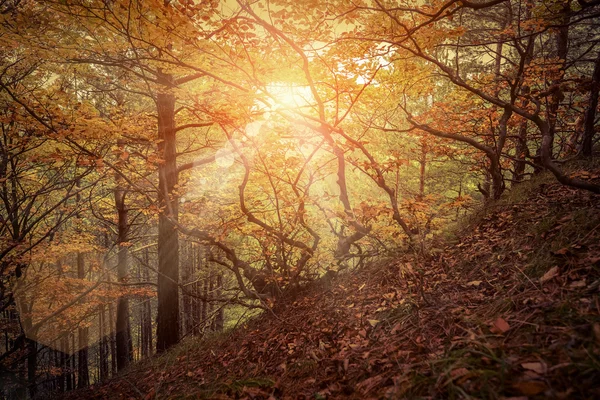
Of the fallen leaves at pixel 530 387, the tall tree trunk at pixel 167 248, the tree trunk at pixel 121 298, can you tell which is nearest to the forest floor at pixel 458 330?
the fallen leaves at pixel 530 387

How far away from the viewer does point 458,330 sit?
7.39ft

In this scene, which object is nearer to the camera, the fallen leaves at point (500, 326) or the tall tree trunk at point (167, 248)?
the fallen leaves at point (500, 326)

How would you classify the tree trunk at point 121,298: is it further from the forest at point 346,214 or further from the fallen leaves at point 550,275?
the fallen leaves at point 550,275

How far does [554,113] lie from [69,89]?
1313 centimetres

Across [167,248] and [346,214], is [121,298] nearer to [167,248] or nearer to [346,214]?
[167,248]

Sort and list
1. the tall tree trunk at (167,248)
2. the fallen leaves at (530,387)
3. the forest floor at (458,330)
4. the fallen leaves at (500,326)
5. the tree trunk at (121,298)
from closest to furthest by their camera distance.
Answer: the fallen leaves at (530,387)
the forest floor at (458,330)
the fallen leaves at (500,326)
the tall tree trunk at (167,248)
the tree trunk at (121,298)

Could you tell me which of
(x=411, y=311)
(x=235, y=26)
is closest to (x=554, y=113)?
(x=411, y=311)

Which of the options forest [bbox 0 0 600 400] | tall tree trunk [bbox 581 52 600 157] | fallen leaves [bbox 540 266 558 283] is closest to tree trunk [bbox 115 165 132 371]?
forest [bbox 0 0 600 400]

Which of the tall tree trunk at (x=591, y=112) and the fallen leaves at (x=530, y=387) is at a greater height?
the tall tree trunk at (x=591, y=112)

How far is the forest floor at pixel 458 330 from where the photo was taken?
1.51 m

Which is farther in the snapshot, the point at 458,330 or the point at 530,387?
the point at 458,330

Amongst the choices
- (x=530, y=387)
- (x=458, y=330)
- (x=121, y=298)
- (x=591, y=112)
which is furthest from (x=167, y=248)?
(x=591, y=112)

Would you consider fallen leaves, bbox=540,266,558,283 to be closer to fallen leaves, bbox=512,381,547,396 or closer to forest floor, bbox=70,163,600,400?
forest floor, bbox=70,163,600,400

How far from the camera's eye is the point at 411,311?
9.64ft
